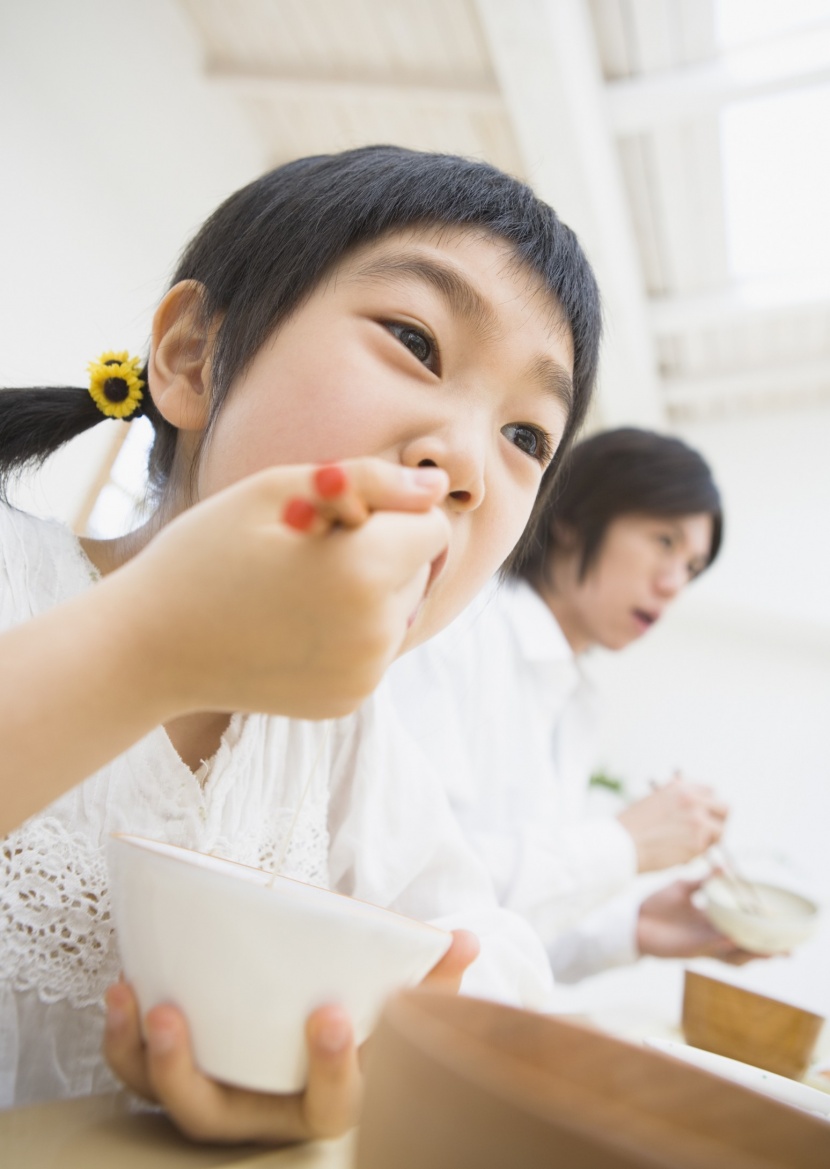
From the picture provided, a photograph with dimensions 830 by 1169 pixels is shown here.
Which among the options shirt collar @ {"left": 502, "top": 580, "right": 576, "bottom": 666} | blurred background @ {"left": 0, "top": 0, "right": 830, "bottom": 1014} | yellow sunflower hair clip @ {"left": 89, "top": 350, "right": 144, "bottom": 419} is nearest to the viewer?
yellow sunflower hair clip @ {"left": 89, "top": 350, "right": 144, "bottom": 419}

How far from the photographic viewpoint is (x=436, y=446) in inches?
23.0

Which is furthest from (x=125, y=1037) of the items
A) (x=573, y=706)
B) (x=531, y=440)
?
(x=573, y=706)

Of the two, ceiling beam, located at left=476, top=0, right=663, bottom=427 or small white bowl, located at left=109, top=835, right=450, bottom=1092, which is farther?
ceiling beam, located at left=476, top=0, right=663, bottom=427

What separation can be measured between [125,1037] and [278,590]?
0.79 feet

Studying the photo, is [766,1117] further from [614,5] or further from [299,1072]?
[614,5]

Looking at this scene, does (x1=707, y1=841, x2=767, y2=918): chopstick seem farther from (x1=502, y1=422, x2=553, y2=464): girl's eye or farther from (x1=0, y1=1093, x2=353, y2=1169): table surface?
(x1=0, y1=1093, x2=353, y2=1169): table surface

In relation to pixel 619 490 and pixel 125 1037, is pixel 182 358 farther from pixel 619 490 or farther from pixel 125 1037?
pixel 619 490

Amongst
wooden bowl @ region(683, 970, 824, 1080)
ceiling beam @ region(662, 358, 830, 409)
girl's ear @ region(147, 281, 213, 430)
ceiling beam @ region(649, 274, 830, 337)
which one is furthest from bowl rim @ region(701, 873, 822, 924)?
ceiling beam @ region(662, 358, 830, 409)

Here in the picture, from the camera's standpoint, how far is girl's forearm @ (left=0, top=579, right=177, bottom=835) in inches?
14.0

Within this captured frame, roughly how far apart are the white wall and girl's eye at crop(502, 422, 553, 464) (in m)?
1.09

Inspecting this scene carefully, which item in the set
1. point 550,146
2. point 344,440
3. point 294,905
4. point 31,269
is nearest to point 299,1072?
point 294,905

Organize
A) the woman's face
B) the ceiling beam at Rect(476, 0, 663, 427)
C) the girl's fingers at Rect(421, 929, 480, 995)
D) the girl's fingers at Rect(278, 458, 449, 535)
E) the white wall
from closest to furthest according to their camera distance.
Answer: the girl's fingers at Rect(278, 458, 449, 535) < the girl's fingers at Rect(421, 929, 480, 995) < the woman's face < the white wall < the ceiling beam at Rect(476, 0, 663, 427)

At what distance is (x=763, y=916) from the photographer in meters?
1.41

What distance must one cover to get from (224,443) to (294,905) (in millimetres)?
366
